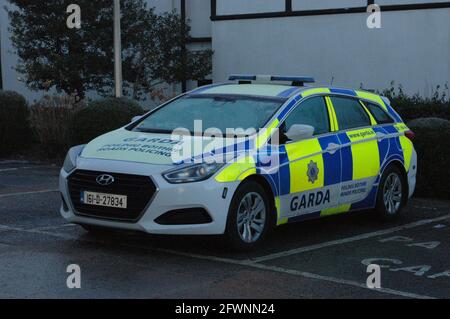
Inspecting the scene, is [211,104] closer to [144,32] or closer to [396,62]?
[396,62]

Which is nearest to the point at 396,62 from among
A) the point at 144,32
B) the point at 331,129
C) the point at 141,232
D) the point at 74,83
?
the point at 144,32

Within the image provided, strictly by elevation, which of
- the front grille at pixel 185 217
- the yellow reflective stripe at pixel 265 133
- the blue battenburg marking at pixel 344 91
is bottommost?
the front grille at pixel 185 217

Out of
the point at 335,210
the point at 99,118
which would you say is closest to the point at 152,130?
the point at 335,210

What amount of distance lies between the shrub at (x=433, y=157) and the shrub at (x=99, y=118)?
481cm

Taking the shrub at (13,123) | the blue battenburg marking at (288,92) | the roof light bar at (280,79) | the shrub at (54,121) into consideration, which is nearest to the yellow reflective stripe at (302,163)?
the blue battenburg marking at (288,92)

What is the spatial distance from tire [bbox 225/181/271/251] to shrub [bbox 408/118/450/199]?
13.8 ft

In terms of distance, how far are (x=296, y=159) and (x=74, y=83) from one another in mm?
12128

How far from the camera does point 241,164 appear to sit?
677 centimetres

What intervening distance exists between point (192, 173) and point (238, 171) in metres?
0.42

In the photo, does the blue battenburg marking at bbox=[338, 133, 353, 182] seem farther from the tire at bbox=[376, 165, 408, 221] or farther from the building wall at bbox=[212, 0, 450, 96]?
the building wall at bbox=[212, 0, 450, 96]

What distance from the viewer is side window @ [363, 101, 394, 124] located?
29.1 feet

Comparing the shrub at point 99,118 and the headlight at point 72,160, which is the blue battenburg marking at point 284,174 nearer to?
the headlight at point 72,160

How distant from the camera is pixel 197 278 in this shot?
19.7 ft

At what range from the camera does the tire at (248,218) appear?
674cm
